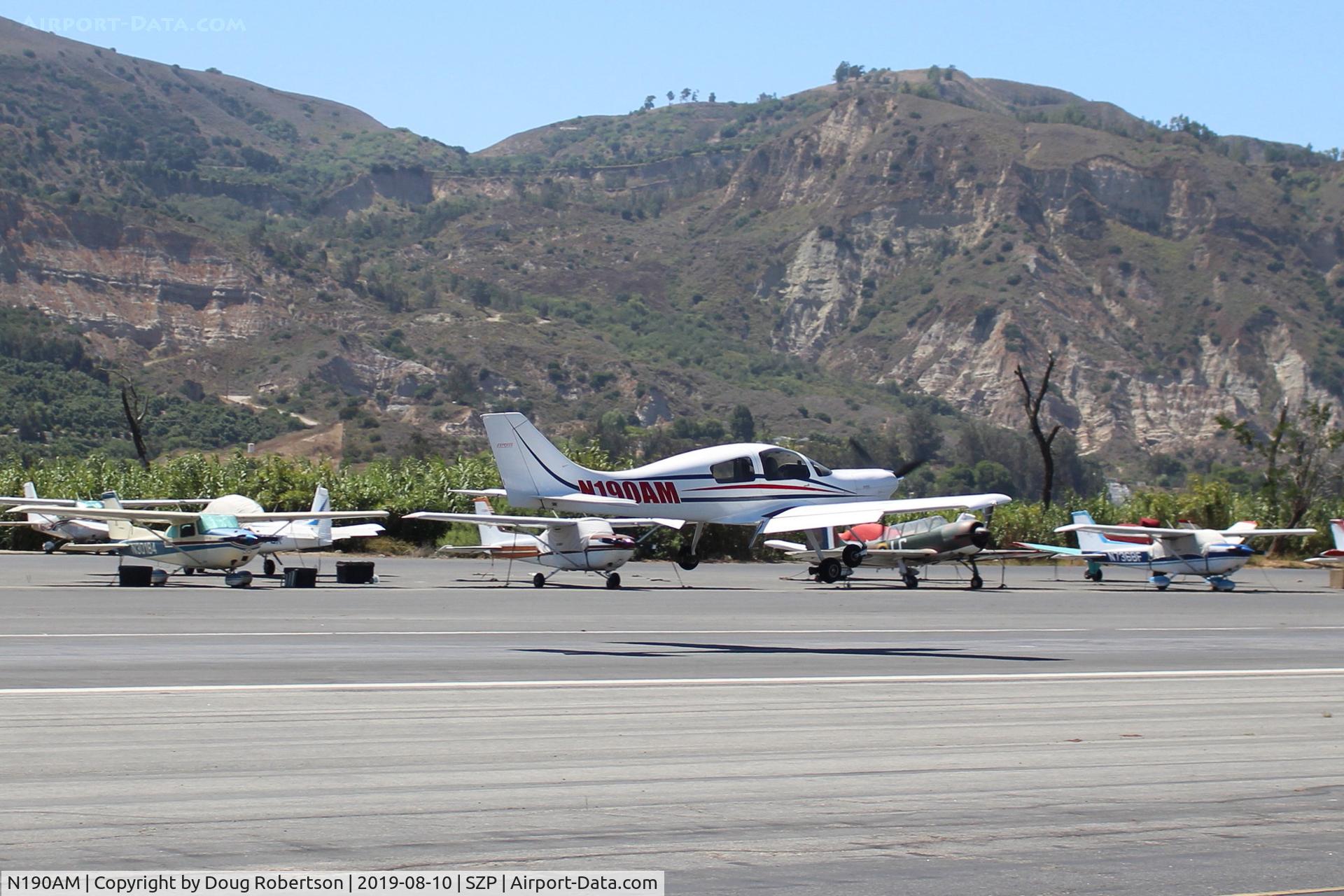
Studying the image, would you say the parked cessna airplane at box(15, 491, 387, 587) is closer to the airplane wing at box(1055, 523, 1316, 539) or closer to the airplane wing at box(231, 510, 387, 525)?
the airplane wing at box(231, 510, 387, 525)

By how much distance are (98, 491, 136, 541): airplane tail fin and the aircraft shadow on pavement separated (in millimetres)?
22957

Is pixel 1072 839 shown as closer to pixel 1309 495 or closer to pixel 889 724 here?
pixel 889 724

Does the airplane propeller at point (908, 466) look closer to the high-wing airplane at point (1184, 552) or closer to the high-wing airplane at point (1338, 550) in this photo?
the high-wing airplane at point (1184, 552)

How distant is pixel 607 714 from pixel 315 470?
156ft

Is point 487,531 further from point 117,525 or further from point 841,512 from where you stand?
point 117,525

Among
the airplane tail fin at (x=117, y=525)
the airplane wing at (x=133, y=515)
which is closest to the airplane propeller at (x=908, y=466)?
the airplane wing at (x=133, y=515)

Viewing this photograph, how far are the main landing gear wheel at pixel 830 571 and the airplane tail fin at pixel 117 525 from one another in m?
18.2

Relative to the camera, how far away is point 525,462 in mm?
33969

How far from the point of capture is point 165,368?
161 meters

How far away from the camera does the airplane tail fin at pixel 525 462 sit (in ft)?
112

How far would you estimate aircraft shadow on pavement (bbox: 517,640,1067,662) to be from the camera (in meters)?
17.4

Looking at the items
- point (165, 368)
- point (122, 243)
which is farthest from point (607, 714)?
point (122, 243)

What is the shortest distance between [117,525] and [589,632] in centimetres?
2468

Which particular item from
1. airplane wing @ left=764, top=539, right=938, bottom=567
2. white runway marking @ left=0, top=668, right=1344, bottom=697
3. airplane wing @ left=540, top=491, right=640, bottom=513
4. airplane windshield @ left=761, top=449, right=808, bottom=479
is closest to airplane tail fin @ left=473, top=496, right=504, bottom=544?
airplane wing @ left=540, top=491, right=640, bottom=513
